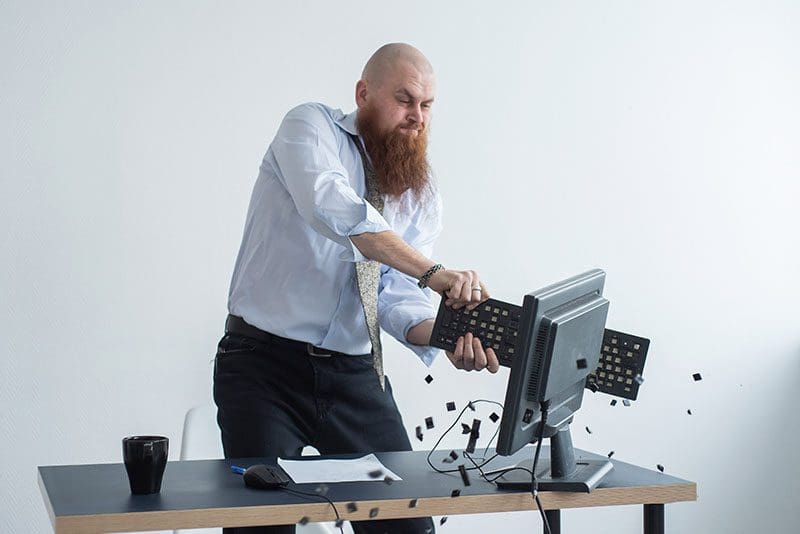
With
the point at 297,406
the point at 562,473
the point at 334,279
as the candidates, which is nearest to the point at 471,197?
the point at 334,279

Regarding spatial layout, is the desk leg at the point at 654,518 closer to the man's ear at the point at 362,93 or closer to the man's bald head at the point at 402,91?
the man's bald head at the point at 402,91

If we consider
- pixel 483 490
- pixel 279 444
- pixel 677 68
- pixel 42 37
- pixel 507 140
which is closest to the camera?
pixel 483 490

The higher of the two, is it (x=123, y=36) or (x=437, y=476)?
(x=123, y=36)

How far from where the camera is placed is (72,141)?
2.80 meters

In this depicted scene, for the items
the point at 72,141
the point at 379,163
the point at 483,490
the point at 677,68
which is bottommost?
the point at 483,490

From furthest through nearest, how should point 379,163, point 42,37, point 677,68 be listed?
point 677,68, point 42,37, point 379,163

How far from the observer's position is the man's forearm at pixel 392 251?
1.89 metres

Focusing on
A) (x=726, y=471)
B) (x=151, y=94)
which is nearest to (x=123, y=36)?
(x=151, y=94)

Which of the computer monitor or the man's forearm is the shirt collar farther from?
the computer monitor

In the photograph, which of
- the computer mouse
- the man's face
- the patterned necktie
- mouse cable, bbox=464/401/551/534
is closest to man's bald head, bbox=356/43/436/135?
the man's face

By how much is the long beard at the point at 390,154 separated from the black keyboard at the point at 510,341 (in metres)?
0.56

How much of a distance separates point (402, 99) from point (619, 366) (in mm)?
849

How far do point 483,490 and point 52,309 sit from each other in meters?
1.65

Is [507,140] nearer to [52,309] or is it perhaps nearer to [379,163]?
[379,163]
